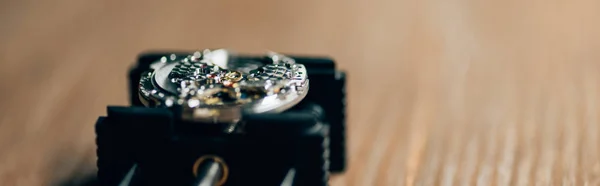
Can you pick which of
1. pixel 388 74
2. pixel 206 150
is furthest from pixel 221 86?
pixel 388 74

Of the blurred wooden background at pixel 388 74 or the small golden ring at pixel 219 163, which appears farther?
the blurred wooden background at pixel 388 74

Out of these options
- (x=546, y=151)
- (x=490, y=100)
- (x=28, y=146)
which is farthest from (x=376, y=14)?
(x=28, y=146)

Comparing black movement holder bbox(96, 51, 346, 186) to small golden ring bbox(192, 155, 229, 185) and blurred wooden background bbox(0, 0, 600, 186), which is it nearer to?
small golden ring bbox(192, 155, 229, 185)

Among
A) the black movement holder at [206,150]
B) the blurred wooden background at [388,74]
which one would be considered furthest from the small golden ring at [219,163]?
the blurred wooden background at [388,74]

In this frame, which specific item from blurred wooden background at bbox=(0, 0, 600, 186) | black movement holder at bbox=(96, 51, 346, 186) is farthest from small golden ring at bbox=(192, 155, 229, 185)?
blurred wooden background at bbox=(0, 0, 600, 186)

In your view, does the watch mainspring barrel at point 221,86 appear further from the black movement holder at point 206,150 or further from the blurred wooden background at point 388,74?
the blurred wooden background at point 388,74

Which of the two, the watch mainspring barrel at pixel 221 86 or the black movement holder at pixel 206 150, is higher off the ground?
the watch mainspring barrel at pixel 221 86

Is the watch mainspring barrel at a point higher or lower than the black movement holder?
higher

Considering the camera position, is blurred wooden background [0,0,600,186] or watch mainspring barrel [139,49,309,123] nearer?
watch mainspring barrel [139,49,309,123]
